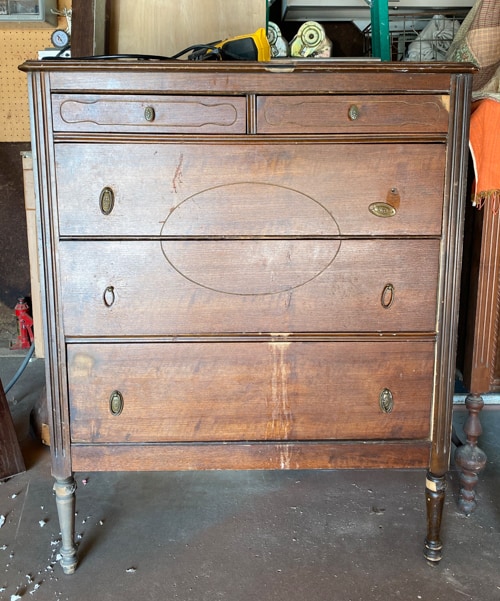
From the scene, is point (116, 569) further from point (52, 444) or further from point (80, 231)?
point (80, 231)

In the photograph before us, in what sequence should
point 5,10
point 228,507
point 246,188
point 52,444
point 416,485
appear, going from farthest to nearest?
point 5,10
point 416,485
point 228,507
point 52,444
point 246,188

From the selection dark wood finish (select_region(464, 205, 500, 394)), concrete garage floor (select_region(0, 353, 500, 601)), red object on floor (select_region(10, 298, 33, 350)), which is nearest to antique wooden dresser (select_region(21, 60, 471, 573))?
concrete garage floor (select_region(0, 353, 500, 601))

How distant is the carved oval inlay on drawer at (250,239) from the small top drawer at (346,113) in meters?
0.16

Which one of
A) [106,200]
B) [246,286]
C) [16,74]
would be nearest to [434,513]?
[246,286]

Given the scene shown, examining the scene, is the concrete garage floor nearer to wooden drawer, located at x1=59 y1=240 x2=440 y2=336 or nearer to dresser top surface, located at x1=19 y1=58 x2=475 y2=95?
wooden drawer, located at x1=59 y1=240 x2=440 y2=336

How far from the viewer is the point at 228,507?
6.05 ft

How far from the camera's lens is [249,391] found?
1485 mm

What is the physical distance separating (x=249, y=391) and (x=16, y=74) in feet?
7.58

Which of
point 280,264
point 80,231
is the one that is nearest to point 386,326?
point 280,264

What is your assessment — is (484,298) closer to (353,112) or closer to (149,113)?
(353,112)

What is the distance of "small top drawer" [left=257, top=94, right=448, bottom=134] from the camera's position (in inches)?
53.5

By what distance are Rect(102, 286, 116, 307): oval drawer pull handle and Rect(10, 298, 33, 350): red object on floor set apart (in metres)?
1.84

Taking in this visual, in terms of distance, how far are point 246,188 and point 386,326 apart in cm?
50

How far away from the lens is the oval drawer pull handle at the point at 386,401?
1490mm
